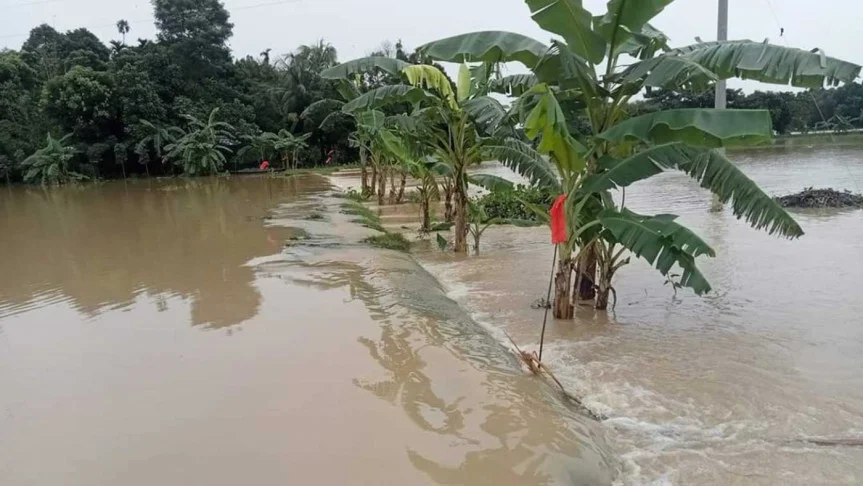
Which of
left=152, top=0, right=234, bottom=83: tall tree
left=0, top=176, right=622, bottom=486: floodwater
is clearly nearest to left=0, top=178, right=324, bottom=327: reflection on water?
left=0, top=176, right=622, bottom=486: floodwater

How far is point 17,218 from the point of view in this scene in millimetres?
18016

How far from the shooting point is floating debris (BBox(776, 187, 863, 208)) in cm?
1348

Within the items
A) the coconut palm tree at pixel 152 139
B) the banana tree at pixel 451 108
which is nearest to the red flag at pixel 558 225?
the banana tree at pixel 451 108

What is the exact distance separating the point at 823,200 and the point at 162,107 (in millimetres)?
31161

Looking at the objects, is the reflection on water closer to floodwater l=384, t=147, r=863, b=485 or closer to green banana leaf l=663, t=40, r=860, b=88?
floodwater l=384, t=147, r=863, b=485

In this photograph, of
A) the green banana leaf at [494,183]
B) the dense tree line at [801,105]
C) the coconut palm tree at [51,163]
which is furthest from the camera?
the dense tree line at [801,105]

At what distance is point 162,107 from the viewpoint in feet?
109

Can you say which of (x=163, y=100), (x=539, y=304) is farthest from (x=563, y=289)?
(x=163, y=100)

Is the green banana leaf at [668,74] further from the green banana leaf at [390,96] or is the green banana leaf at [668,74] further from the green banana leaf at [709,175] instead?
the green banana leaf at [390,96]

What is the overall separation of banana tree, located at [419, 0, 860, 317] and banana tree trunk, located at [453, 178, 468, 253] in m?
3.84

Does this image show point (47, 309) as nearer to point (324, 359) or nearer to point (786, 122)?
point (324, 359)

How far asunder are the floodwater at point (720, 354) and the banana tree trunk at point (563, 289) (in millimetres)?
153

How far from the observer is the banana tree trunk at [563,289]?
239 inches

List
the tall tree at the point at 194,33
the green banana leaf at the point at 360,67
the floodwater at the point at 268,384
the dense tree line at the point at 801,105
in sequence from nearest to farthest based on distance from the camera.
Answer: the floodwater at the point at 268,384 → the green banana leaf at the point at 360,67 → the tall tree at the point at 194,33 → the dense tree line at the point at 801,105
